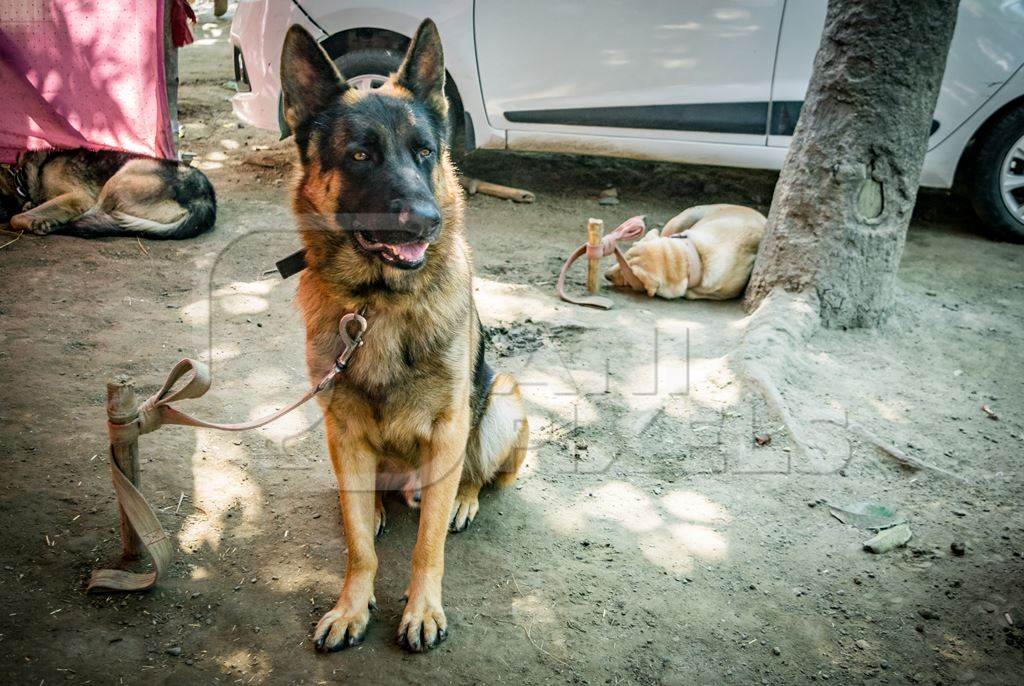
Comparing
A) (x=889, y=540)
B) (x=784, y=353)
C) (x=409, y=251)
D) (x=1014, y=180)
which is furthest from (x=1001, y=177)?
(x=409, y=251)

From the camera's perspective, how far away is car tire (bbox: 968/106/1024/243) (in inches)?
231

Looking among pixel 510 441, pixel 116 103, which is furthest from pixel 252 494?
pixel 116 103

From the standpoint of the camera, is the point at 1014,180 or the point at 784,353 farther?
the point at 1014,180

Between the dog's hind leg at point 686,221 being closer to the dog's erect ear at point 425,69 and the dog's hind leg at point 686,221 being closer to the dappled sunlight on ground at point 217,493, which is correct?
the dog's erect ear at point 425,69

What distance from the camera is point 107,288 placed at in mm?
5105

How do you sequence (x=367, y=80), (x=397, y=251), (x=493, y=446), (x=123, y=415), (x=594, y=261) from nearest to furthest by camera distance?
1. (x=123, y=415)
2. (x=397, y=251)
3. (x=493, y=446)
4. (x=594, y=261)
5. (x=367, y=80)

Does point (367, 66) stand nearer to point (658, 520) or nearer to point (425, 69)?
point (425, 69)

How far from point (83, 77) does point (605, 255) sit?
4.40 metres

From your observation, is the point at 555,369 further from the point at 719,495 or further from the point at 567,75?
the point at 567,75

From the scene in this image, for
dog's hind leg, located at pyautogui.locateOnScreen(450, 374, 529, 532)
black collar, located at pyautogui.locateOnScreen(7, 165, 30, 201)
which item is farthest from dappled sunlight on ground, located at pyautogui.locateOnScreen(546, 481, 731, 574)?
black collar, located at pyautogui.locateOnScreen(7, 165, 30, 201)

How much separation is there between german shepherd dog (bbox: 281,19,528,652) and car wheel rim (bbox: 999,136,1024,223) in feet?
17.2

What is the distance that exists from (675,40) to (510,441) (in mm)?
4139

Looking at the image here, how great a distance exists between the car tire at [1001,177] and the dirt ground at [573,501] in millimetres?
770

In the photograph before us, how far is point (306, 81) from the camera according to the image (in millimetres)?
2770
